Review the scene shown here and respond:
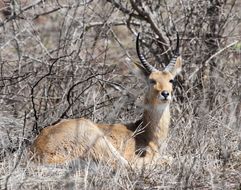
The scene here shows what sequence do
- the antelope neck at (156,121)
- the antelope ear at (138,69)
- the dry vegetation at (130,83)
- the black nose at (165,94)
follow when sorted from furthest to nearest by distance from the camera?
1. the antelope ear at (138,69)
2. the antelope neck at (156,121)
3. the black nose at (165,94)
4. the dry vegetation at (130,83)

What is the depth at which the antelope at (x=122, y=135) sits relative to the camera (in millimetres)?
7707

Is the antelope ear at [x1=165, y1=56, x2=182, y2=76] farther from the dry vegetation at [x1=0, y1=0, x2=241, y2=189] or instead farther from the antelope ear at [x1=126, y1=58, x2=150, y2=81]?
the dry vegetation at [x1=0, y1=0, x2=241, y2=189]

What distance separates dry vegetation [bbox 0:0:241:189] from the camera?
25.1 ft

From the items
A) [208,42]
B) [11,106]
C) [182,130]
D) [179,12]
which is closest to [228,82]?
[208,42]

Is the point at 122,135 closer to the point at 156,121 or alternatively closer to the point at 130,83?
the point at 156,121

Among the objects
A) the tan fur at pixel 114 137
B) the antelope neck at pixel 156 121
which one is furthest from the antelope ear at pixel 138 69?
the antelope neck at pixel 156 121

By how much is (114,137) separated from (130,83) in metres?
2.58

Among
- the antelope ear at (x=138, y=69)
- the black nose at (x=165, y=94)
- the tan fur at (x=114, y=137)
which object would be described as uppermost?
the antelope ear at (x=138, y=69)

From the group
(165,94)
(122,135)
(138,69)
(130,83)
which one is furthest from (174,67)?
(130,83)

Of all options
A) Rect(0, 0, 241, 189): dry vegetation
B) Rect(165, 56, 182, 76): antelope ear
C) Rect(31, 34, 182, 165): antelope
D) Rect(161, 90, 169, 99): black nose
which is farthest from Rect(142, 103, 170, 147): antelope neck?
Rect(165, 56, 182, 76): antelope ear

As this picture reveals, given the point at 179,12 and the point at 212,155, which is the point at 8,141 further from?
the point at 179,12

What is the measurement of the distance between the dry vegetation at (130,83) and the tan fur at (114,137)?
0.85 ft

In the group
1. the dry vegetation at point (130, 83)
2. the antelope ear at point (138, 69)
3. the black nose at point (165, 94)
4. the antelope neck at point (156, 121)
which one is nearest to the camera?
the dry vegetation at point (130, 83)

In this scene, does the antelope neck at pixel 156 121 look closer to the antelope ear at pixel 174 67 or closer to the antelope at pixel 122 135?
the antelope at pixel 122 135
